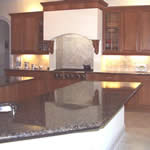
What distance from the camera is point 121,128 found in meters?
4.82

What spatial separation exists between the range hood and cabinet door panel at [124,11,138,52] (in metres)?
0.66

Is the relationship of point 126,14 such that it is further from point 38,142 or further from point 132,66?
point 38,142

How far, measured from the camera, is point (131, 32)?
24.1 feet

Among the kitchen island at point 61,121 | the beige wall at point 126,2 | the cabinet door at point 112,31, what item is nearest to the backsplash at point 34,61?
the cabinet door at point 112,31

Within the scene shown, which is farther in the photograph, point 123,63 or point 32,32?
point 32,32

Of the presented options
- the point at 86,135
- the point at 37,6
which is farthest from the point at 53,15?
the point at 86,135

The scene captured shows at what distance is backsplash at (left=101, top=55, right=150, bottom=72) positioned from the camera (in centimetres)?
755

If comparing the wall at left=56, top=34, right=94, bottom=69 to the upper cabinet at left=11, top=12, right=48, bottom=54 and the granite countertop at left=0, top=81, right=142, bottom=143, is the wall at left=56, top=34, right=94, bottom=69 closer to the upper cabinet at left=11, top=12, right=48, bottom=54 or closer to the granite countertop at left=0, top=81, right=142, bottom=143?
the upper cabinet at left=11, top=12, right=48, bottom=54

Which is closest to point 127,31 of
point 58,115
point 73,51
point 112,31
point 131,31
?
point 131,31

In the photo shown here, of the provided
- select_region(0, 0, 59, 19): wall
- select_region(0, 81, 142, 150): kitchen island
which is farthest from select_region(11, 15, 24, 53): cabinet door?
select_region(0, 81, 142, 150): kitchen island

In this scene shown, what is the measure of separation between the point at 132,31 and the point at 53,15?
2116 mm

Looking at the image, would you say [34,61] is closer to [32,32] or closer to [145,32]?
[32,32]

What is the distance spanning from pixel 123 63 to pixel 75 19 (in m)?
1.74

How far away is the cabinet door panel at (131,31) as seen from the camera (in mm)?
7309
